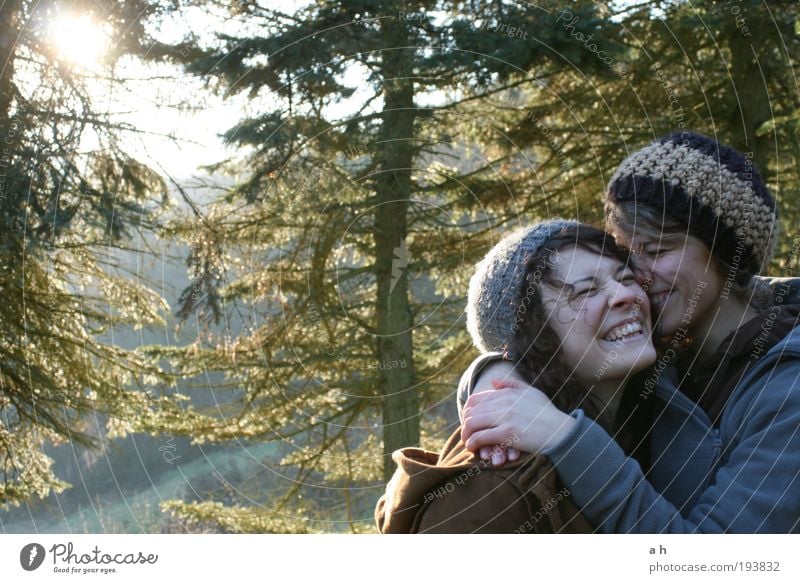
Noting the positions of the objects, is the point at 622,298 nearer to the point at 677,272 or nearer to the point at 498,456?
the point at 677,272

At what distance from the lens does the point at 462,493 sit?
5.84 ft

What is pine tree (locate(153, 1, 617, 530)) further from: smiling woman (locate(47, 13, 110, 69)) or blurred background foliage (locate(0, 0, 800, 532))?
smiling woman (locate(47, 13, 110, 69))

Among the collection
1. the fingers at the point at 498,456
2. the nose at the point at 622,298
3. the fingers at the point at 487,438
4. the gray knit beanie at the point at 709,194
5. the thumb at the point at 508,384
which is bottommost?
the fingers at the point at 498,456

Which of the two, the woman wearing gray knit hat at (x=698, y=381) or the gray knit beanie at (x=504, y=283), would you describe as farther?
the gray knit beanie at (x=504, y=283)

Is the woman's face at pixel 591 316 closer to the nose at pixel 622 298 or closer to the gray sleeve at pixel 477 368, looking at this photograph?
the nose at pixel 622 298

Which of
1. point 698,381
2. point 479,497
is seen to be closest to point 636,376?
point 698,381

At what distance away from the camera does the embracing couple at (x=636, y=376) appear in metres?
1.84

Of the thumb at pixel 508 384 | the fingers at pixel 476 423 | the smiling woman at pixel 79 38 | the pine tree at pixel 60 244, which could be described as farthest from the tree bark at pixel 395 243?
the fingers at pixel 476 423

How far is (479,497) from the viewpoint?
1774 mm
